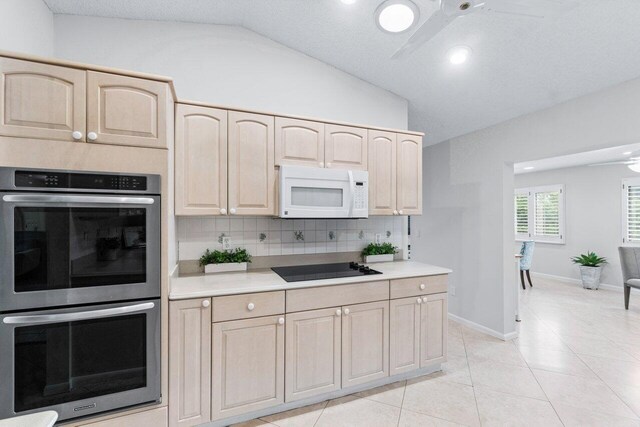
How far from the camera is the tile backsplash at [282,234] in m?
2.49

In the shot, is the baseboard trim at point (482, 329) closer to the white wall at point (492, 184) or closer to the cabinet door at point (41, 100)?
the white wall at point (492, 184)

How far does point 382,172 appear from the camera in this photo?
2.88 metres

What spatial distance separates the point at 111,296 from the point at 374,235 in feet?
7.53

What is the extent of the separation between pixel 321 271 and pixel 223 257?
833 mm

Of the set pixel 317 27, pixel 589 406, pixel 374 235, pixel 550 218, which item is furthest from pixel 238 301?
pixel 550 218

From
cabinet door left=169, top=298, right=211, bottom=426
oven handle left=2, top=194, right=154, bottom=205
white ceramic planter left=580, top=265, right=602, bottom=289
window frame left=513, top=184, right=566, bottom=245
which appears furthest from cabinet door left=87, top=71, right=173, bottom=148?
white ceramic planter left=580, top=265, right=602, bottom=289

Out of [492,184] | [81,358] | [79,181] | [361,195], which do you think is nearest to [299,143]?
[361,195]

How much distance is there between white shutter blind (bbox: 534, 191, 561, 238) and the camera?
6.70 m

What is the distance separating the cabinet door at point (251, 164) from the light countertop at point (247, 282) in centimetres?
50

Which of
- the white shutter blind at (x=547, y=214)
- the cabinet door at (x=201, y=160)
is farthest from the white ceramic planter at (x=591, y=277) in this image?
the cabinet door at (x=201, y=160)

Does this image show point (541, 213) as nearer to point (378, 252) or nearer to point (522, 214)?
point (522, 214)

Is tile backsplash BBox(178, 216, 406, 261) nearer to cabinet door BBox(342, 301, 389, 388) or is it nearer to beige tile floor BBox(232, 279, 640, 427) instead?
cabinet door BBox(342, 301, 389, 388)

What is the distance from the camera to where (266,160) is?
7.91 ft

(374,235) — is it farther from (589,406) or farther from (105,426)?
(105,426)
